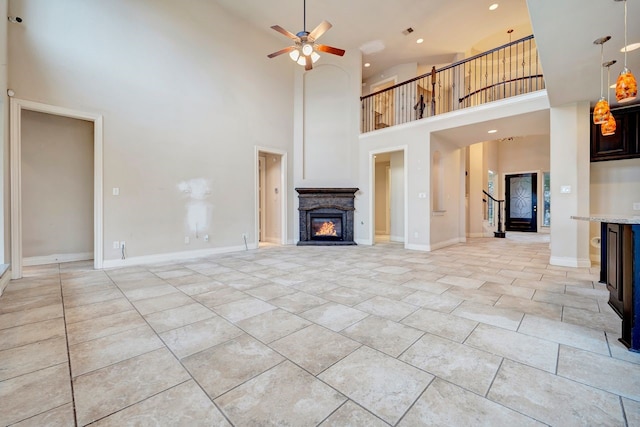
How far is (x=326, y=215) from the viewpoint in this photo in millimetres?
7082

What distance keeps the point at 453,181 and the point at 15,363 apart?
784 cm

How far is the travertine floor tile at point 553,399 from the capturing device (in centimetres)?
118

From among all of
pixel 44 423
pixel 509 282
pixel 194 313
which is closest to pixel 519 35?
pixel 509 282

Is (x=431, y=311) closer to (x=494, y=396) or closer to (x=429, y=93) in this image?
(x=494, y=396)

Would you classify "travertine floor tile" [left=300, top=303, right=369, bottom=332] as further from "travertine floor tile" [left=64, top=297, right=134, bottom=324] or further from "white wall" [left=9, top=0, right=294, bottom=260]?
"white wall" [left=9, top=0, right=294, bottom=260]

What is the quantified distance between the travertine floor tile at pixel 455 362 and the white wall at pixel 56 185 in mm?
6235

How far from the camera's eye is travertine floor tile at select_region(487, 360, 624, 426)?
1.18m

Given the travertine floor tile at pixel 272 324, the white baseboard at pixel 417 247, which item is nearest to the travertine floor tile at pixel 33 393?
the travertine floor tile at pixel 272 324

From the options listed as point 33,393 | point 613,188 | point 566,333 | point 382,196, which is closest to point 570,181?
point 613,188

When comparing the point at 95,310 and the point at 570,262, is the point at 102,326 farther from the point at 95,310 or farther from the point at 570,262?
the point at 570,262

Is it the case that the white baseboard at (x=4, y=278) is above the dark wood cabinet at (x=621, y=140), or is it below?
below

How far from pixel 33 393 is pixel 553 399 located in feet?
8.60

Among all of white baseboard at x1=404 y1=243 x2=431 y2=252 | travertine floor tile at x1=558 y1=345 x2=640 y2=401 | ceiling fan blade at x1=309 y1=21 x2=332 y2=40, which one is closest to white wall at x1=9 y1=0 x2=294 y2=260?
ceiling fan blade at x1=309 y1=21 x2=332 y2=40

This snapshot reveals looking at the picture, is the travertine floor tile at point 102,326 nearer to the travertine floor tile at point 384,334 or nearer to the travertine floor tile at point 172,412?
the travertine floor tile at point 172,412
